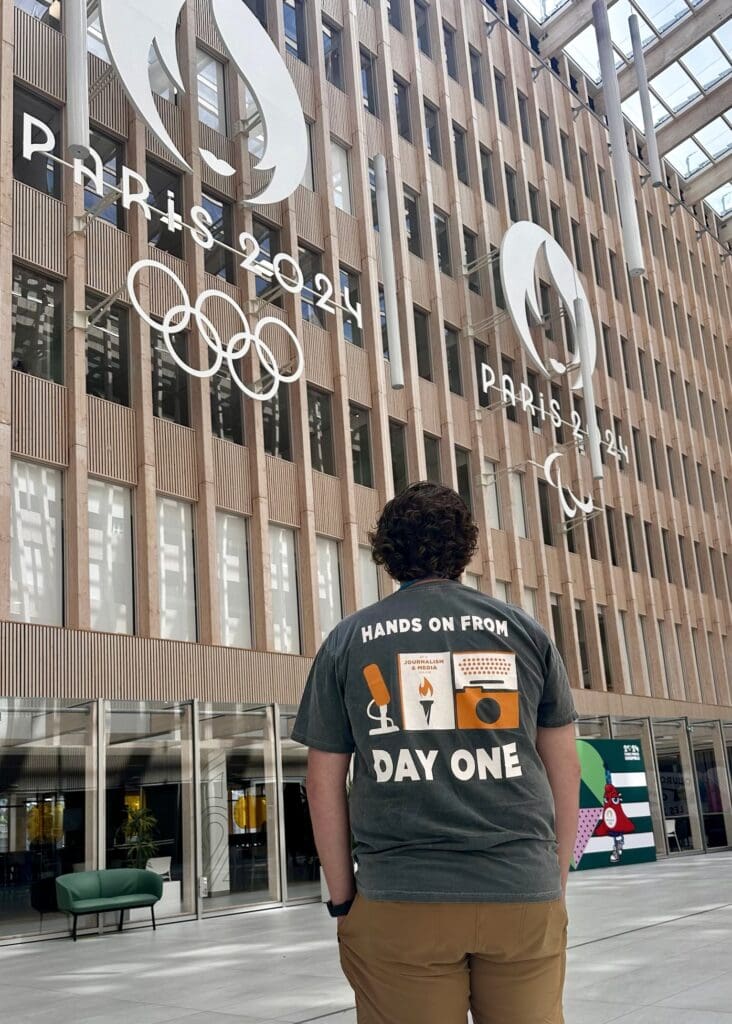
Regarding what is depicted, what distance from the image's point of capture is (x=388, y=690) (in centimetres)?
246

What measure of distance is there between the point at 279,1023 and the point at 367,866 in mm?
4530

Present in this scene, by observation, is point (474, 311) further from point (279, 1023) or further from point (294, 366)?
point (279, 1023)

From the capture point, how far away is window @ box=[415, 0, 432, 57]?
26.9 m

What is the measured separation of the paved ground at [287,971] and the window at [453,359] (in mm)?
13525

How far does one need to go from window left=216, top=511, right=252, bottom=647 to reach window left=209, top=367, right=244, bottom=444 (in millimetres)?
1453

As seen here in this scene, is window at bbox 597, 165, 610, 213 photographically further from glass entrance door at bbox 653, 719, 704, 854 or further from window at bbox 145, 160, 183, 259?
window at bbox 145, 160, 183, 259

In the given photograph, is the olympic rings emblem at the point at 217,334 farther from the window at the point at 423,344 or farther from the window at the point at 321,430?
the window at the point at 423,344

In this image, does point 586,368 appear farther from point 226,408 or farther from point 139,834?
point 139,834

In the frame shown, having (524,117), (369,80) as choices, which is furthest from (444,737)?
(524,117)

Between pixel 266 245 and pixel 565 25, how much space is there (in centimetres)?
1765

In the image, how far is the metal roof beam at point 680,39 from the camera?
33188 mm

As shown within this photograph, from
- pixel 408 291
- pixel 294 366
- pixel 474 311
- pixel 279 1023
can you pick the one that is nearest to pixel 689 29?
pixel 474 311

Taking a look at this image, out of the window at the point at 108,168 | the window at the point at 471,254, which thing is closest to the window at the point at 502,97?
the window at the point at 471,254

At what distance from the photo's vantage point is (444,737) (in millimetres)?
2391
